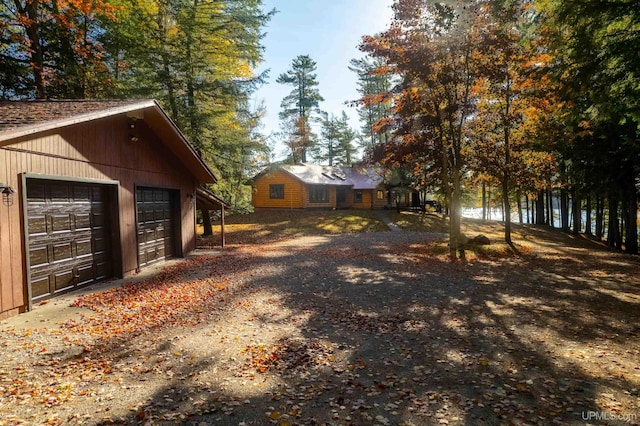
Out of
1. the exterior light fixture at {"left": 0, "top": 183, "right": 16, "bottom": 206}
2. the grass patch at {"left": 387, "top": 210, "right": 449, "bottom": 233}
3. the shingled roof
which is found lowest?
the grass patch at {"left": 387, "top": 210, "right": 449, "bottom": 233}

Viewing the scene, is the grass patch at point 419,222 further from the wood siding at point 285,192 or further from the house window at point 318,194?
the wood siding at point 285,192

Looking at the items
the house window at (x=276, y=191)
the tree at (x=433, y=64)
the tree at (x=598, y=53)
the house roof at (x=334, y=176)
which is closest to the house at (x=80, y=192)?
the tree at (x=433, y=64)

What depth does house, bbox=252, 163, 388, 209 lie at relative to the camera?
35219mm

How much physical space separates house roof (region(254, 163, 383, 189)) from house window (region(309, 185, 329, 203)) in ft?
3.10

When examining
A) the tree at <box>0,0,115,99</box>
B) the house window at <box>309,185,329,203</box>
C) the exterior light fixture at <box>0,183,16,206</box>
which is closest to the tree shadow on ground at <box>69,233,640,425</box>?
the exterior light fixture at <box>0,183,16,206</box>

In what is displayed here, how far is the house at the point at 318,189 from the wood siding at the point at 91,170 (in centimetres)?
1921

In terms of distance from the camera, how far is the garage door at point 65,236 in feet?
26.1

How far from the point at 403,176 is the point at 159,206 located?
76.2 ft

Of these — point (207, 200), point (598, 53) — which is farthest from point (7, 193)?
point (598, 53)

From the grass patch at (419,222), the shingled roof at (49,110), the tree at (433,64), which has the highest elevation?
the tree at (433,64)

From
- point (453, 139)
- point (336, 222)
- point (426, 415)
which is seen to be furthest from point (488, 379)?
point (336, 222)

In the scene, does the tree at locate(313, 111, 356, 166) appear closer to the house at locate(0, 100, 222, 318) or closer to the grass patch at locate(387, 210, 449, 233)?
the grass patch at locate(387, 210, 449, 233)

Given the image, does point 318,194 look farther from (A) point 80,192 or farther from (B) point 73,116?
(B) point 73,116

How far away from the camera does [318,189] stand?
3691 centimetres
